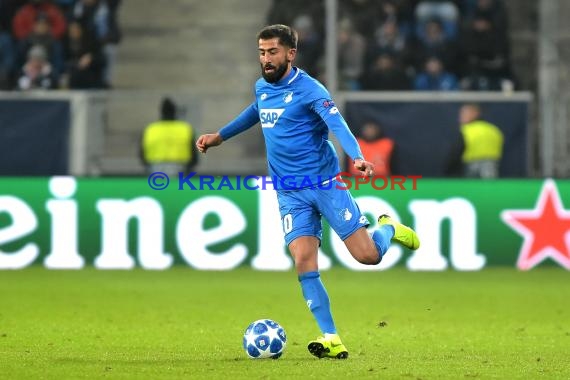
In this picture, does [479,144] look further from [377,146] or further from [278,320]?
[278,320]

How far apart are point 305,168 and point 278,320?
2.76m

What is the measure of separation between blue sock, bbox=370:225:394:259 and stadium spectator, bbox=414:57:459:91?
9994 mm

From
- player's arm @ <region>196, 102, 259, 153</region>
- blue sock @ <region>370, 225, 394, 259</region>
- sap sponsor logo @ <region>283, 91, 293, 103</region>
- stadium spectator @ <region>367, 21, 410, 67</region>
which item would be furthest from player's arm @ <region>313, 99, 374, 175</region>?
stadium spectator @ <region>367, 21, 410, 67</region>

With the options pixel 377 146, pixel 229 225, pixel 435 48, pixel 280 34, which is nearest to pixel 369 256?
pixel 280 34

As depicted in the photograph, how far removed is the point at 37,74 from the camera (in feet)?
61.3

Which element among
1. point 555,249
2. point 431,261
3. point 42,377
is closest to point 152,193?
point 431,261

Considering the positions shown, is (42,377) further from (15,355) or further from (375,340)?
(375,340)

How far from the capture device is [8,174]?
54.0 ft

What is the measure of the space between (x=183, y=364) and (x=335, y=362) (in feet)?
2.93

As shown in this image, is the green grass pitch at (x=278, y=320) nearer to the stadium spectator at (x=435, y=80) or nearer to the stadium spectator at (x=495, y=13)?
the stadium spectator at (x=435, y=80)

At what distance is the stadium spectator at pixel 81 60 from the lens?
18797 millimetres

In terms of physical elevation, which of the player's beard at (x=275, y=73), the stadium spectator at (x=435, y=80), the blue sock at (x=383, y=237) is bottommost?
the blue sock at (x=383, y=237)

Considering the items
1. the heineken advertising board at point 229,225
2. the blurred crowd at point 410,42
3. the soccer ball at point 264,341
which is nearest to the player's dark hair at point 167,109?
the heineken advertising board at point 229,225

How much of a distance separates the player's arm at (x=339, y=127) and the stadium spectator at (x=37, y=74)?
10.7 m
